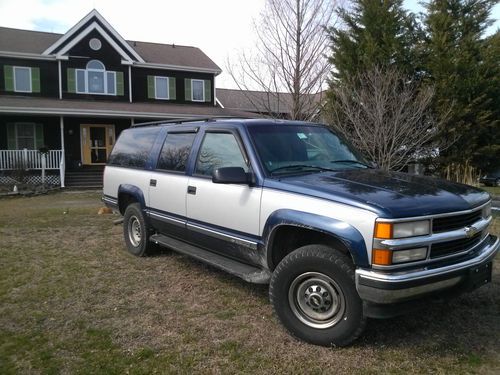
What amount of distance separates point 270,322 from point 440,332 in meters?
1.52

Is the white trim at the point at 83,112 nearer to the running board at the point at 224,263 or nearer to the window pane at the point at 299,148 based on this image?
the running board at the point at 224,263

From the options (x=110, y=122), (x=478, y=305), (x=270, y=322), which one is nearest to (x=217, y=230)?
(x=270, y=322)

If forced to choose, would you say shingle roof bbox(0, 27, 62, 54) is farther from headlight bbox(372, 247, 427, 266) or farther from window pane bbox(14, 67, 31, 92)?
headlight bbox(372, 247, 427, 266)

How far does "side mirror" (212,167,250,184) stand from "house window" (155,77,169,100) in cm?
2032

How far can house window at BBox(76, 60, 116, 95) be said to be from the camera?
2166 centimetres

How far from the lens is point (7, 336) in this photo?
395cm

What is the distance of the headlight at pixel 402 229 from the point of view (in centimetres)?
323

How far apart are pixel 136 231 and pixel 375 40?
40.4 ft

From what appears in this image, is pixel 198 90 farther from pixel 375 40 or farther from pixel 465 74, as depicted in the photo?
pixel 465 74

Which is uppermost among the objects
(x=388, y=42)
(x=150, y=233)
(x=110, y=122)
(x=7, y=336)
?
(x=388, y=42)

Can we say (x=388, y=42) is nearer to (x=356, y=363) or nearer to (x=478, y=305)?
(x=478, y=305)

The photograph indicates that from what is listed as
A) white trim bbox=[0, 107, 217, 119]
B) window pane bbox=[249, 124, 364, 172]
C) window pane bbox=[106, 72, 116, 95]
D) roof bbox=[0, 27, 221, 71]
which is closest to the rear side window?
window pane bbox=[249, 124, 364, 172]

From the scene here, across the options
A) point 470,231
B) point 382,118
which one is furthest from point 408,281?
point 382,118

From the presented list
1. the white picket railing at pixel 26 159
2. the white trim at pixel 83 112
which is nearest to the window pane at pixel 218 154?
the white trim at pixel 83 112
